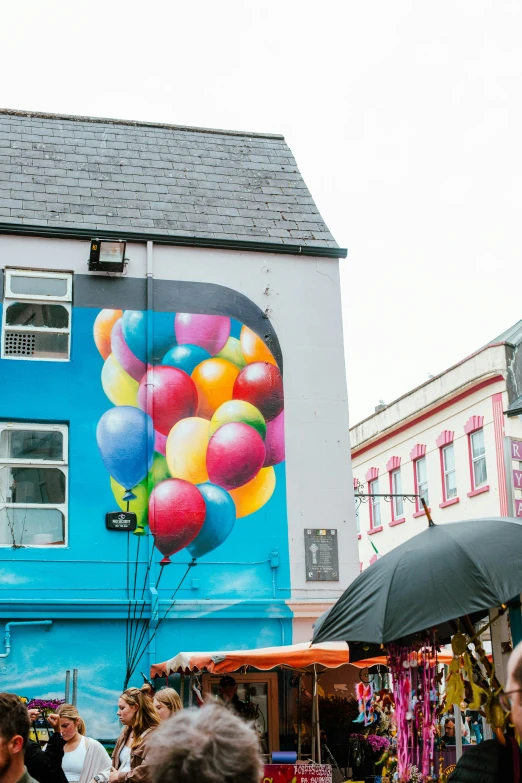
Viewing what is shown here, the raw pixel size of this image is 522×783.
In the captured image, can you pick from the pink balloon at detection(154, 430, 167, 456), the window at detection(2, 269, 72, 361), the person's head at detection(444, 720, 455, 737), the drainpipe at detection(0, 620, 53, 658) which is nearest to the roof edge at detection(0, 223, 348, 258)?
the window at detection(2, 269, 72, 361)

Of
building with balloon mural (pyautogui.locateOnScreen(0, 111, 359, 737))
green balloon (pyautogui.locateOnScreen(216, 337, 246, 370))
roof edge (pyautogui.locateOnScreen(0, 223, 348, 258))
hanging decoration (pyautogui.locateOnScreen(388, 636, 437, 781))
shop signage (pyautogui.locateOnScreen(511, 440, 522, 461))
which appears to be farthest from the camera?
shop signage (pyautogui.locateOnScreen(511, 440, 522, 461))

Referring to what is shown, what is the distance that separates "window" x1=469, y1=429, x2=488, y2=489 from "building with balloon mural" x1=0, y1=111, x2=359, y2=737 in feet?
36.9

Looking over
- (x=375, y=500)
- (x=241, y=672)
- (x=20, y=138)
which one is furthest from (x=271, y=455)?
(x=375, y=500)

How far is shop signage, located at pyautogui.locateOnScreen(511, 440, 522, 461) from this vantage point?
67.1 feet

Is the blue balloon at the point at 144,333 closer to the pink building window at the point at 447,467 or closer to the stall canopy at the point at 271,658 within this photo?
the stall canopy at the point at 271,658

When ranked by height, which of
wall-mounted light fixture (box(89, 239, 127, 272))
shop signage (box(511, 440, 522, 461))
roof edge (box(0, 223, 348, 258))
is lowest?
shop signage (box(511, 440, 522, 461))

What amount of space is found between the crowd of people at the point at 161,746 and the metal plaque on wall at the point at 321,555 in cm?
666

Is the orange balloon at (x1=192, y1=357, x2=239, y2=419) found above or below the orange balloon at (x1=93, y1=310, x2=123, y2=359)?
below

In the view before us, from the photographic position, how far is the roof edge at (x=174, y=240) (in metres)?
15.6

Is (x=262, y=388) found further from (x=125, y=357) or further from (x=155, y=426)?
(x=125, y=357)

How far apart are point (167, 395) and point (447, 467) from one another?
14664 mm

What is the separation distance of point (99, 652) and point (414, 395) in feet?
57.4

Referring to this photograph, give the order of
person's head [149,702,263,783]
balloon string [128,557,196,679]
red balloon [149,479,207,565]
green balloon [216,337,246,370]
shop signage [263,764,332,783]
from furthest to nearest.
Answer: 1. green balloon [216,337,246,370]
2. red balloon [149,479,207,565]
3. balloon string [128,557,196,679]
4. shop signage [263,764,332,783]
5. person's head [149,702,263,783]

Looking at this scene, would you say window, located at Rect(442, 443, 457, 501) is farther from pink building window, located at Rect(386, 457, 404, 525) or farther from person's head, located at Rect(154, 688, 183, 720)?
person's head, located at Rect(154, 688, 183, 720)
